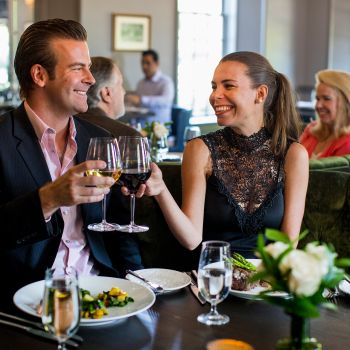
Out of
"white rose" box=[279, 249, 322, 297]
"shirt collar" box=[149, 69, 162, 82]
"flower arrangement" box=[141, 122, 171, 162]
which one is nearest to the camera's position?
"white rose" box=[279, 249, 322, 297]

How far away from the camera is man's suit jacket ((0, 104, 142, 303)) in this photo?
1.86m

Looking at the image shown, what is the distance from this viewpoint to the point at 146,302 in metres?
1.64

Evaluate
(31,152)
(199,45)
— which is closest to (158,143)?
(31,152)

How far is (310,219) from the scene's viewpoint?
286 cm

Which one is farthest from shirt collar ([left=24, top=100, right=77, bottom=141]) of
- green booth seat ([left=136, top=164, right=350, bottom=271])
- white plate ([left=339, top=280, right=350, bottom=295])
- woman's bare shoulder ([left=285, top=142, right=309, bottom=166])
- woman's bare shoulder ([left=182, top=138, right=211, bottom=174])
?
white plate ([left=339, top=280, right=350, bottom=295])

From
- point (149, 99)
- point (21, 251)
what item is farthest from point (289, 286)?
point (149, 99)

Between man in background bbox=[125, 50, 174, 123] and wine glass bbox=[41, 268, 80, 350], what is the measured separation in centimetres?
713

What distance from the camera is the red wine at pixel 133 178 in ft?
6.09

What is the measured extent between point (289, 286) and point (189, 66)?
8.75 meters

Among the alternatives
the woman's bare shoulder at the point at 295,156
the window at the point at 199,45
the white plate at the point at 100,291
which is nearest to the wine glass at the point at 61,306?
the white plate at the point at 100,291

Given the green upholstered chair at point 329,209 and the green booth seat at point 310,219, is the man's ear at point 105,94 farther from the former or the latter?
the green upholstered chair at point 329,209

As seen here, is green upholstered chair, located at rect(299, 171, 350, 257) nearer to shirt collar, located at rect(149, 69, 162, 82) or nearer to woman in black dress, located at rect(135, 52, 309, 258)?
woman in black dress, located at rect(135, 52, 309, 258)

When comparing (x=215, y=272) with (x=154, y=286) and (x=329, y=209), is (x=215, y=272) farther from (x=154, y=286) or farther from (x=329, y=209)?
(x=329, y=209)

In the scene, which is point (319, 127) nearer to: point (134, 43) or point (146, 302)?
point (146, 302)
